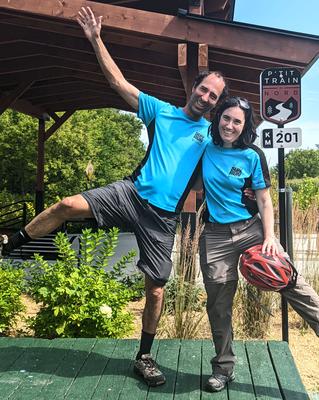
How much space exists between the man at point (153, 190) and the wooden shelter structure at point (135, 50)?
2.29 meters

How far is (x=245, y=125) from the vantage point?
2.86 meters

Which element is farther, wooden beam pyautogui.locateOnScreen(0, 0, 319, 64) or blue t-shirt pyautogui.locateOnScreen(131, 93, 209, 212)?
wooden beam pyautogui.locateOnScreen(0, 0, 319, 64)

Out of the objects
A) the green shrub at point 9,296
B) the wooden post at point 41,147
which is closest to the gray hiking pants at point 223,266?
the green shrub at point 9,296

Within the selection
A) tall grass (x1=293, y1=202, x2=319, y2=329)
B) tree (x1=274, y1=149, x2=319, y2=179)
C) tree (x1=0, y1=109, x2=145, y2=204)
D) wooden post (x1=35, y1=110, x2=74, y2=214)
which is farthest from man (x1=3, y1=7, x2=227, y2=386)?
tree (x1=274, y1=149, x2=319, y2=179)

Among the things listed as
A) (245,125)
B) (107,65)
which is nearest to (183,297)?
(245,125)

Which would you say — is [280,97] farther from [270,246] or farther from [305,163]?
[305,163]

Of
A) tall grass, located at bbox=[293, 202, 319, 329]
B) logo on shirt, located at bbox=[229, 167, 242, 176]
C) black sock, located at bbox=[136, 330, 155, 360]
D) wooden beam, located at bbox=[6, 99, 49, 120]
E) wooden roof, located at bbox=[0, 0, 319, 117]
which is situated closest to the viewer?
logo on shirt, located at bbox=[229, 167, 242, 176]

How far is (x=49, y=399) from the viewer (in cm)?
273

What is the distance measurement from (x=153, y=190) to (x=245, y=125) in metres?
0.66

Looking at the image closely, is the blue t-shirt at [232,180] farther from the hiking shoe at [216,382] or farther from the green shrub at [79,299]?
the green shrub at [79,299]

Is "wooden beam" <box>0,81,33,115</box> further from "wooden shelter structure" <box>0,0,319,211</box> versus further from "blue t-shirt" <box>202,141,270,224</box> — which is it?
"blue t-shirt" <box>202,141,270,224</box>

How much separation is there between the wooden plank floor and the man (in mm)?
189

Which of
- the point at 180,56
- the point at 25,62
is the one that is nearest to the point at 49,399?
the point at 180,56

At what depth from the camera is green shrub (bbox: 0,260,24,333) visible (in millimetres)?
4285
